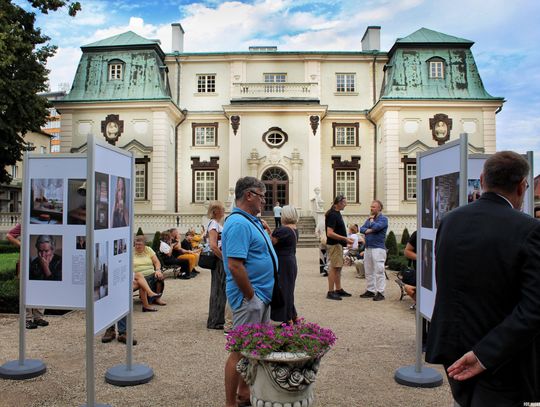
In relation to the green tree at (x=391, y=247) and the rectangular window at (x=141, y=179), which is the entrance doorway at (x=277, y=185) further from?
the green tree at (x=391, y=247)

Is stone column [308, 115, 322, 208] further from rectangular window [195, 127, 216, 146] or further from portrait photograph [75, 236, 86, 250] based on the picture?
portrait photograph [75, 236, 86, 250]

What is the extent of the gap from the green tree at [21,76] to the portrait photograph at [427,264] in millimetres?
19208

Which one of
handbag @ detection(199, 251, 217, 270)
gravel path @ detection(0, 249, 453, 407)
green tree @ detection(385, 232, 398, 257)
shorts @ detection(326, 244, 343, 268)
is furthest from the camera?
green tree @ detection(385, 232, 398, 257)

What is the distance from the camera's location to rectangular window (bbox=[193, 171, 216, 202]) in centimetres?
3194

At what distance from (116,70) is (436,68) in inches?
743

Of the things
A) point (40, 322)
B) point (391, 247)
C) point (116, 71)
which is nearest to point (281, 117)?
point (116, 71)

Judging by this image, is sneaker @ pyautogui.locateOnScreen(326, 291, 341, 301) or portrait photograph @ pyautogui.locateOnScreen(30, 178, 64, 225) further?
sneaker @ pyautogui.locateOnScreen(326, 291, 341, 301)

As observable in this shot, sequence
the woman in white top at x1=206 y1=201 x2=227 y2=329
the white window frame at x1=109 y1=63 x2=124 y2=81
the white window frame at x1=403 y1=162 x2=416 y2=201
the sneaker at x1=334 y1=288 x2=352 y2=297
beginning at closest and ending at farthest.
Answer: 1. the woman in white top at x1=206 y1=201 x2=227 y2=329
2. the sneaker at x1=334 y1=288 x2=352 y2=297
3. the white window frame at x1=403 y1=162 x2=416 y2=201
4. the white window frame at x1=109 y1=63 x2=124 y2=81

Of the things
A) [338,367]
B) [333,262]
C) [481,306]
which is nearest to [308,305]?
[333,262]

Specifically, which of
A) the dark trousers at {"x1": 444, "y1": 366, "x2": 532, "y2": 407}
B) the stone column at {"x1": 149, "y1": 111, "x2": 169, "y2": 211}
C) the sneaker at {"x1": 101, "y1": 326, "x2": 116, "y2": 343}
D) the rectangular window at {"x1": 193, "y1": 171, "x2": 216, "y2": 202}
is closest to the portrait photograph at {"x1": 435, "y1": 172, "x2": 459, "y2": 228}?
the dark trousers at {"x1": 444, "y1": 366, "x2": 532, "y2": 407}

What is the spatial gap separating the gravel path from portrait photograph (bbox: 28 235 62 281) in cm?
113

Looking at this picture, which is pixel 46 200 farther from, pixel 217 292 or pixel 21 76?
pixel 21 76

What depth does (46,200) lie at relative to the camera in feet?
18.1

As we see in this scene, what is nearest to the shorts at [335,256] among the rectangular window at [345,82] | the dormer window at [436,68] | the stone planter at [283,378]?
the stone planter at [283,378]
